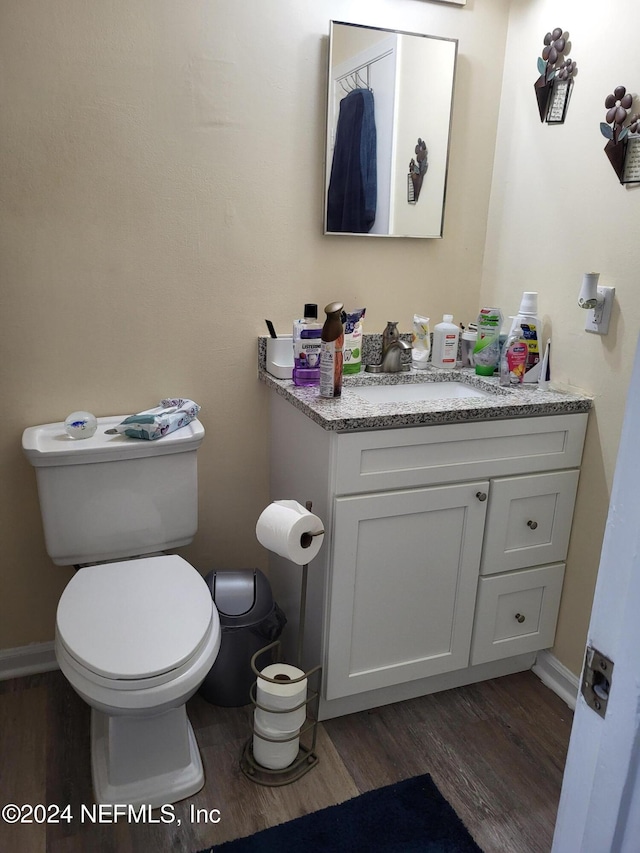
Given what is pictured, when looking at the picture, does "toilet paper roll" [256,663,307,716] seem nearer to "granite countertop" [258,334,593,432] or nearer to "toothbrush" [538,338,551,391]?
"granite countertop" [258,334,593,432]

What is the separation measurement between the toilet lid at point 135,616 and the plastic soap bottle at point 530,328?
115 cm

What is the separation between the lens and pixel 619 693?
524mm

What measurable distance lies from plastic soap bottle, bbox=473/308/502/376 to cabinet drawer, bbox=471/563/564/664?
0.64 metres

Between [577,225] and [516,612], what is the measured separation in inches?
44.6

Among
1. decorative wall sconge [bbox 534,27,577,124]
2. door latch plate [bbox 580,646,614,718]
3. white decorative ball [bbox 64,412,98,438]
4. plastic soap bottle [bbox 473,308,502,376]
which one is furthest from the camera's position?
plastic soap bottle [bbox 473,308,502,376]

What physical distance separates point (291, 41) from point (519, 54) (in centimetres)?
71

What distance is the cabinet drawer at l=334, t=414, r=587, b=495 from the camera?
159 centimetres

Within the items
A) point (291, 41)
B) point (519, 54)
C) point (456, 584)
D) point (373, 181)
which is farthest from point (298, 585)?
point (519, 54)

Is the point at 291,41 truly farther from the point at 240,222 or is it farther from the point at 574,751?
the point at 574,751

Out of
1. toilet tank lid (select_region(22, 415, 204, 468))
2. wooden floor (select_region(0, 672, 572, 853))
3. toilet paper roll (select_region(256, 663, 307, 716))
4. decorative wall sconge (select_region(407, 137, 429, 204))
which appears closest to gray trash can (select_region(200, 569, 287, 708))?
wooden floor (select_region(0, 672, 572, 853))

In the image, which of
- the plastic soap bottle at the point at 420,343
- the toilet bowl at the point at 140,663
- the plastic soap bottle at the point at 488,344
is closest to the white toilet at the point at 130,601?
the toilet bowl at the point at 140,663

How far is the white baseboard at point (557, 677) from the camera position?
1909 mm

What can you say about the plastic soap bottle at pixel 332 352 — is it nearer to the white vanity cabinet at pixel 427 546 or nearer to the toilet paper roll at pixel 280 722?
the white vanity cabinet at pixel 427 546

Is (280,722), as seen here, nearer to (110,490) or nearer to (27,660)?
(110,490)
